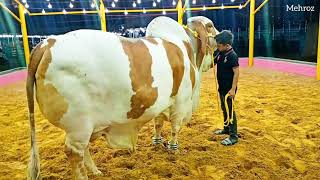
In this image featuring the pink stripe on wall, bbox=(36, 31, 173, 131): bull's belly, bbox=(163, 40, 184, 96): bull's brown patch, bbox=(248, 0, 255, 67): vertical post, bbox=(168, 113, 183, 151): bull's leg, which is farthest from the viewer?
bbox=(248, 0, 255, 67): vertical post

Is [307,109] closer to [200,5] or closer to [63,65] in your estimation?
[63,65]

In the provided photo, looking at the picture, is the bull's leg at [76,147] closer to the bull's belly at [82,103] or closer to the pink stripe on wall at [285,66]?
the bull's belly at [82,103]

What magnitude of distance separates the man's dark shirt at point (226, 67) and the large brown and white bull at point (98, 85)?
2.12 feet

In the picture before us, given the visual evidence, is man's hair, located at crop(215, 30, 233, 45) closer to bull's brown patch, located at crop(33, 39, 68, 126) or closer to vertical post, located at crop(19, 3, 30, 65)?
bull's brown patch, located at crop(33, 39, 68, 126)

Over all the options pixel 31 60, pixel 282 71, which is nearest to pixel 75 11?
pixel 282 71

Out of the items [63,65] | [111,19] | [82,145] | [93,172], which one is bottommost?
[93,172]

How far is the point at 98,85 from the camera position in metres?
2.16

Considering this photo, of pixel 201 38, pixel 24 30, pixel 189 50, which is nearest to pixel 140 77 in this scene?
pixel 189 50

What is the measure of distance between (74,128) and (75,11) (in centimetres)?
793

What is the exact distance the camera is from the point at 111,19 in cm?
966

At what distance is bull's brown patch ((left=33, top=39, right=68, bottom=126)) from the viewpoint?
2.08m

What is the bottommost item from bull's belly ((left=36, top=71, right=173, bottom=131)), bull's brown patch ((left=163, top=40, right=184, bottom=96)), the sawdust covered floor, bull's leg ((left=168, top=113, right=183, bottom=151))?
the sawdust covered floor

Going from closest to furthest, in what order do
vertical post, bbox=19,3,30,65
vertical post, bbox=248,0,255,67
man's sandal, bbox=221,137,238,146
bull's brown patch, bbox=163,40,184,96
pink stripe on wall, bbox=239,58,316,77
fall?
bull's brown patch, bbox=163,40,184,96, man's sandal, bbox=221,137,238,146, pink stripe on wall, bbox=239,58,316,77, vertical post, bbox=19,3,30,65, vertical post, bbox=248,0,255,67

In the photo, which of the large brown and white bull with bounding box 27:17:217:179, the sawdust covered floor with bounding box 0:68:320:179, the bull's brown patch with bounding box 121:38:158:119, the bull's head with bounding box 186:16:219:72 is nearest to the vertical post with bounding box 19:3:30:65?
the sawdust covered floor with bounding box 0:68:320:179
